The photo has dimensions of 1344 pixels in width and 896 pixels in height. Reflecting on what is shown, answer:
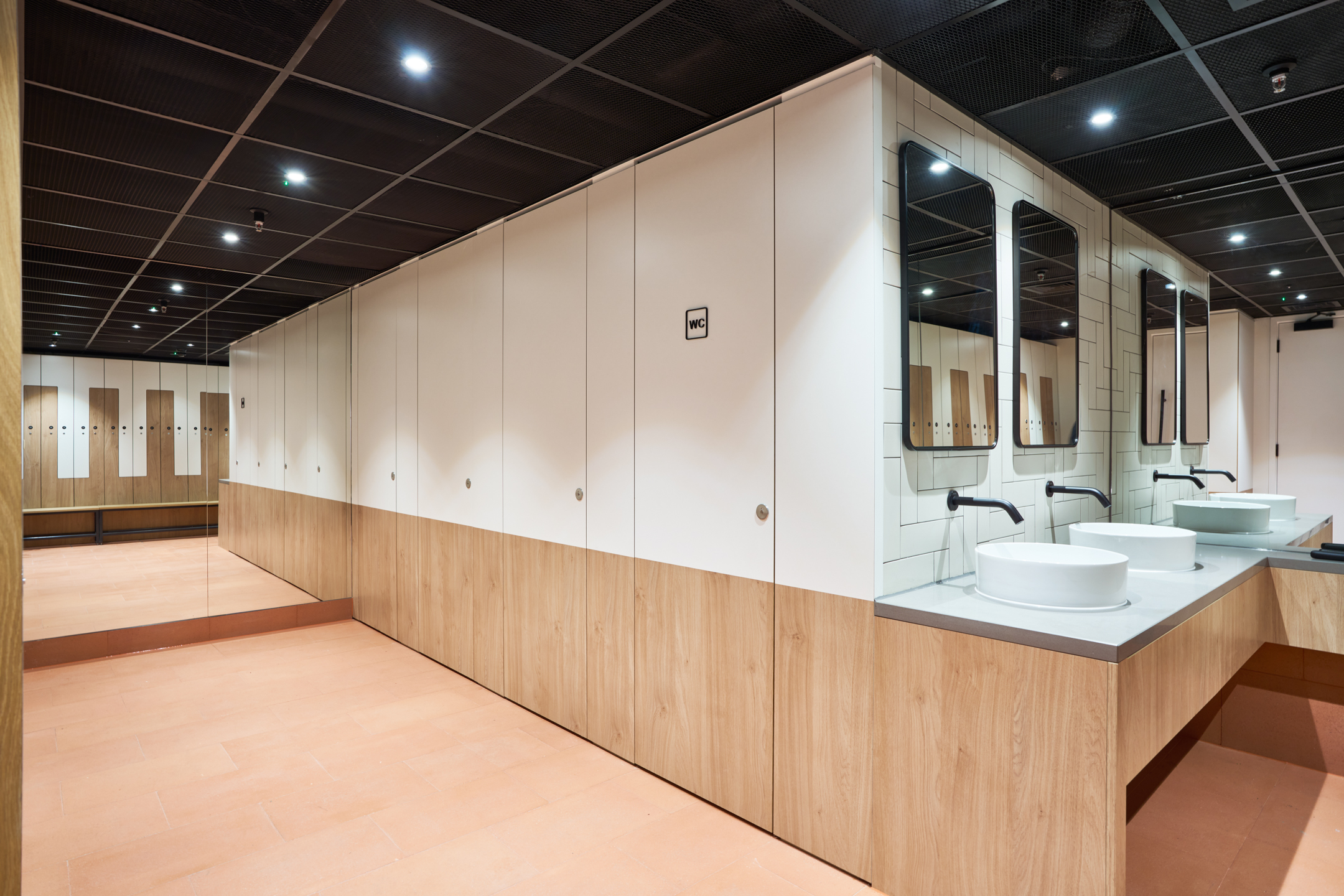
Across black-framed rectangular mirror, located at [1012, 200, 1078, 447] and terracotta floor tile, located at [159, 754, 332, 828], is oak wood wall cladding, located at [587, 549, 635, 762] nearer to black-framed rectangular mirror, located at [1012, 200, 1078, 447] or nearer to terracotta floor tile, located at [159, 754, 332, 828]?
terracotta floor tile, located at [159, 754, 332, 828]

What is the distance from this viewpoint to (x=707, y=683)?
9.18 ft

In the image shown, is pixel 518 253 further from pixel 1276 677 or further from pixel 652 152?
pixel 1276 677

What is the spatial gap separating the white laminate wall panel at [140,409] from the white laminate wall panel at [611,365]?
157 inches

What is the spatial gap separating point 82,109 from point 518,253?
1.81 m

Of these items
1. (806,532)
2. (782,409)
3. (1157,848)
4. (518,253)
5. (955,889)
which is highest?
(518,253)

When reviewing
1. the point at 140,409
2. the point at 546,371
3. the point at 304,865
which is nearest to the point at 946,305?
the point at 546,371

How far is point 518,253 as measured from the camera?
3.80m

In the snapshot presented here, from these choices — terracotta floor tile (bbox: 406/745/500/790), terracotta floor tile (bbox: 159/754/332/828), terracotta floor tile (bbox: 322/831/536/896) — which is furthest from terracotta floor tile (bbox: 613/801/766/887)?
terracotta floor tile (bbox: 159/754/332/828)

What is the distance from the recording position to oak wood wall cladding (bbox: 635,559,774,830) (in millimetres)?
2604

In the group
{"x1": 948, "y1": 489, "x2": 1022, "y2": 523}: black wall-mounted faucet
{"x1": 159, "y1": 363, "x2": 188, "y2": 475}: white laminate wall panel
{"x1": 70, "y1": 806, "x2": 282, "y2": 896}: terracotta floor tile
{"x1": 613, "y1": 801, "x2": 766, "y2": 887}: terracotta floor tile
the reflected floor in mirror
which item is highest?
{"x1": 159, "y1": 363, "x2": 188, "y2": 475}: white laminate wall panel

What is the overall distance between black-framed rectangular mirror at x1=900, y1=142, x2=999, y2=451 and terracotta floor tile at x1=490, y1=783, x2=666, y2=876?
1739 millimetres

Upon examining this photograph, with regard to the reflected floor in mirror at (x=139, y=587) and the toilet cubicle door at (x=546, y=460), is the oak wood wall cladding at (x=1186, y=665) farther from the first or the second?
the reflected floor in mirror at (x=139, y=587)

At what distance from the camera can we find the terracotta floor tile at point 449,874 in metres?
2.27

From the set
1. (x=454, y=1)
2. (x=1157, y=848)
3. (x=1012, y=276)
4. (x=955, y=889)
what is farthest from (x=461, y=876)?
(x=1012, y=276)
